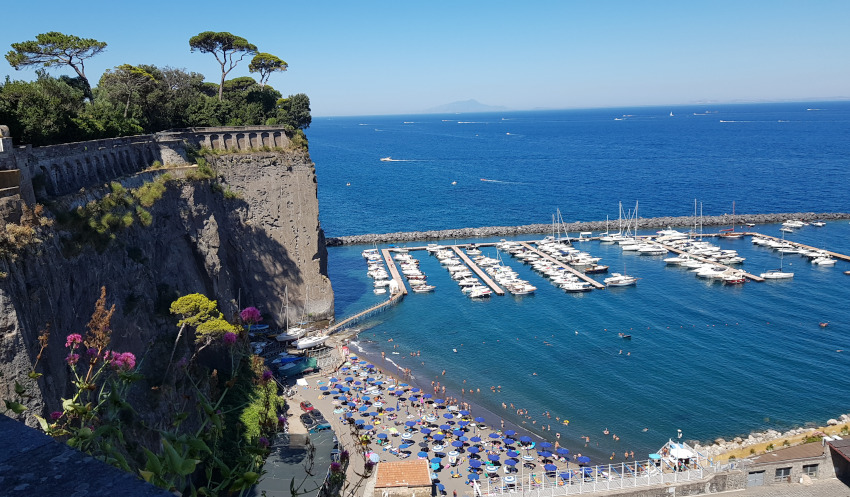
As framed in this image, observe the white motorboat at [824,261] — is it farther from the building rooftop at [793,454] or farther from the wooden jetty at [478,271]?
the building rooftop at [793,454]

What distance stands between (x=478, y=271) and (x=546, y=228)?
21808mm

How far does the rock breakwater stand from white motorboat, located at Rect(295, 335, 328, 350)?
33.4 m

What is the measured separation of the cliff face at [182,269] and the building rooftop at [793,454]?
23.4 metres

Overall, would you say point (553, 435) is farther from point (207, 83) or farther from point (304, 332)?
point (207, 83)

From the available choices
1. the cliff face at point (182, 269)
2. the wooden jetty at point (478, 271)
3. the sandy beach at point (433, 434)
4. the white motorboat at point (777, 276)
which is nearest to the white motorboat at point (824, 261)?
the white motorboat at point (777, 276)

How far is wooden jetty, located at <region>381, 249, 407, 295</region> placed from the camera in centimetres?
5659

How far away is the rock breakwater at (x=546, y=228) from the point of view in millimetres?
77000

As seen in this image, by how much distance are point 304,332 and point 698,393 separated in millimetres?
25676

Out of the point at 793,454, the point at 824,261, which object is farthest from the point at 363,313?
the point at 824,261

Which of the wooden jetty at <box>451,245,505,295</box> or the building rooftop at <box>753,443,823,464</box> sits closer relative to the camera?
the building rooftop at <box>753,443,823,464</box>

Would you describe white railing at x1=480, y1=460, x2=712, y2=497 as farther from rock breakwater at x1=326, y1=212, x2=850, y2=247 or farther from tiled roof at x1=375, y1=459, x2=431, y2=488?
rock breakwater at x1=326, y1=212, x2=850, y2=247

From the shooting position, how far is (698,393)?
37250mm

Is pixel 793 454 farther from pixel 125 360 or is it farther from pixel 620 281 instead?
pixel 620 281

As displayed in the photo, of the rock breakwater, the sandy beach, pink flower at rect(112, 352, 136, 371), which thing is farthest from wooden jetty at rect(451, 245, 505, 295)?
pink flower at rect(112, 352, 136, 371)
